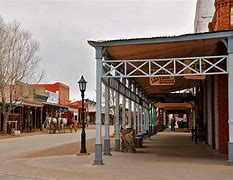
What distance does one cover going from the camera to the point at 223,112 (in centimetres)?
1891

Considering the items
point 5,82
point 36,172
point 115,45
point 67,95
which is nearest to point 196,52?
point 115,45

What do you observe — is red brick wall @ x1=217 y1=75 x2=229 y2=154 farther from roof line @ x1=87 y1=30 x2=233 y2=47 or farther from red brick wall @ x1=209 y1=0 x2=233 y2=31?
roof line @ x1=87 y1=30 x2=233 y2=47

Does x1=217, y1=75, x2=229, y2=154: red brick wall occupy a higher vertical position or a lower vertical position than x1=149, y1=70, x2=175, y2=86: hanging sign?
lower

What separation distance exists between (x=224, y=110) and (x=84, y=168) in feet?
24.5

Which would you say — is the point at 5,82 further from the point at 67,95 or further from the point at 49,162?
the point at 67,95

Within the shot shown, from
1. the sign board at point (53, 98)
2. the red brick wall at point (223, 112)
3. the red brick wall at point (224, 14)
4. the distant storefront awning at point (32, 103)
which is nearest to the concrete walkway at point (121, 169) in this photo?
the red brick wall at point (223, 112)

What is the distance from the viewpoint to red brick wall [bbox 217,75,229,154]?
1875 centimetres

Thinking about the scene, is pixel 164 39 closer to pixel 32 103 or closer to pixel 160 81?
pixel 160 81

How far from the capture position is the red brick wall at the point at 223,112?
18.8m

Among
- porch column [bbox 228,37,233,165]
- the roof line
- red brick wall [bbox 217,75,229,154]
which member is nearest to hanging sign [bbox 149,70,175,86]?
red brick wall [bbox 217,75,229,154]

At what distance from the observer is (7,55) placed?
4019 centimetres

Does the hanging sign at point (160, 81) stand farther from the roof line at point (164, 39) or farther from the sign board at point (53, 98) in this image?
the sign board at point (53, 98)

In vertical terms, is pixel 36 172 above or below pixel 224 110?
below

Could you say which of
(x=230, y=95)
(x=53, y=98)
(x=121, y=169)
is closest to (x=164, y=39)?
(x=230, y=95)
